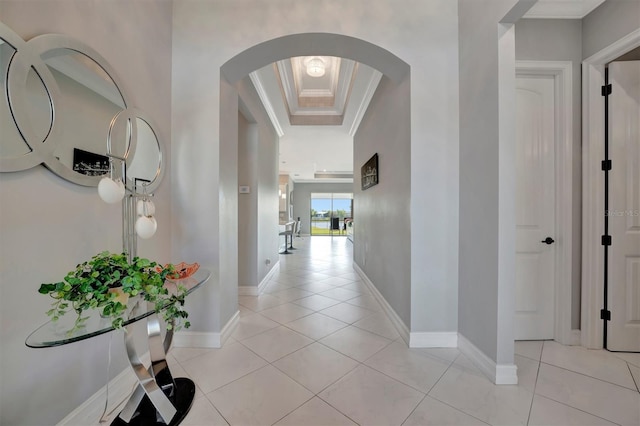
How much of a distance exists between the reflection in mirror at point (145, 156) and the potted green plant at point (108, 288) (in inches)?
31.7

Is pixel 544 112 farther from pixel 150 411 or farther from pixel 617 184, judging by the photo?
pixel 150 411

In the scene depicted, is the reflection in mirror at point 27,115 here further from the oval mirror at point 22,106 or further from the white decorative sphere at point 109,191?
the white decorative sphere at point 109,191

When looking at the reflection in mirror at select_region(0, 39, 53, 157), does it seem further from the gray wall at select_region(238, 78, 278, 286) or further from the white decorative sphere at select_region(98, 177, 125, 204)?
the gray wall at select_region(238, 78, 278, 286)

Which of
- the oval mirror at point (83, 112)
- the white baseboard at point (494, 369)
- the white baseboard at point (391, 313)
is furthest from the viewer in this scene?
the white baseboard at point (391, 313)

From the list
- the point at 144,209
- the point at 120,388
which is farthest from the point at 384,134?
the point at 120,388

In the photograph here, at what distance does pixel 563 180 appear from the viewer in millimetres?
2064

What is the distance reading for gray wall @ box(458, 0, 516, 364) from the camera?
5.39 ft

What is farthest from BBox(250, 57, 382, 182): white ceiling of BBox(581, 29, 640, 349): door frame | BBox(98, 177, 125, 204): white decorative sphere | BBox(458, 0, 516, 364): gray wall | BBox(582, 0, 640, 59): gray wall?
BBox(98, 177, 125, 204): white decorative sphere

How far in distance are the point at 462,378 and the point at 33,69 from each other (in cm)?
293

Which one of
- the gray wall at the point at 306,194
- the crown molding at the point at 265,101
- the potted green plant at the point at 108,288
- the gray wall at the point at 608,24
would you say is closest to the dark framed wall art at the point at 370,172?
the crown molding at the point at 265,101

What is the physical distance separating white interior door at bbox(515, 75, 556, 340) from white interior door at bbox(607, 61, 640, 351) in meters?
0.38

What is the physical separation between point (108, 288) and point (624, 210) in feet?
11.4

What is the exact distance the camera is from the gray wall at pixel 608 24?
→ 5.86ft

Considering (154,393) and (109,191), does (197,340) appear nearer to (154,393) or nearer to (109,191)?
(154,393)
